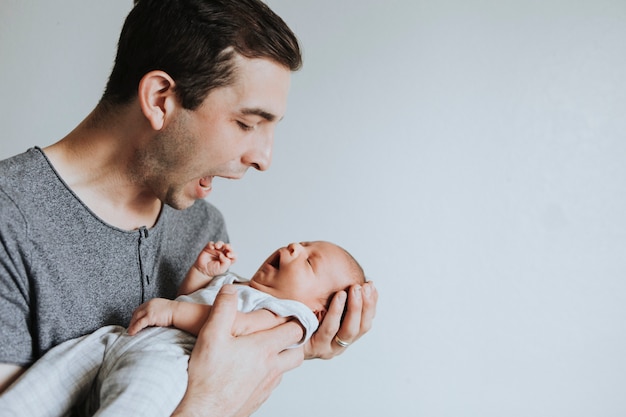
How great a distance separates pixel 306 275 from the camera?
1.55 m

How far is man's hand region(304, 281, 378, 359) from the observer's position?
5.08 feet

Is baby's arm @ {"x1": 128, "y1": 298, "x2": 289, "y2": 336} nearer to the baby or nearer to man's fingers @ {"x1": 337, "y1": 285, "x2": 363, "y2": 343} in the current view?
the baby

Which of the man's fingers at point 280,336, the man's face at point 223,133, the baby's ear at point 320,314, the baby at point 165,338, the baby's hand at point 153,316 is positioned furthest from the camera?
the baby's ear at point 320,314

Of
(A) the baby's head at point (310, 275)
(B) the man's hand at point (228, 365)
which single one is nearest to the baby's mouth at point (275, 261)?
(A) the baby's head at point (310, 275)

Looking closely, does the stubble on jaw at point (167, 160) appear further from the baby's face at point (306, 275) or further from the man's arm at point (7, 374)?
the man's arm at point (7, 374)

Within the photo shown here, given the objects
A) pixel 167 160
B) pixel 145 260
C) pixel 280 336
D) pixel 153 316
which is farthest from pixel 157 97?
pixel 280 336

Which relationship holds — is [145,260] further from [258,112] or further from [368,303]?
[368,303]

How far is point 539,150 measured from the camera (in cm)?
267

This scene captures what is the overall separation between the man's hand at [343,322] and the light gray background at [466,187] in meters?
1.09

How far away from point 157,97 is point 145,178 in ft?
0.67

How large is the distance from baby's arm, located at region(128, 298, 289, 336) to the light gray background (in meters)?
1.33

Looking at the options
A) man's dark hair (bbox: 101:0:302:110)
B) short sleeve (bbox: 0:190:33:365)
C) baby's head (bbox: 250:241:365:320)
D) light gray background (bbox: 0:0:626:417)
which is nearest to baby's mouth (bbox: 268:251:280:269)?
baby's head (bbox: 250:241:365:320)

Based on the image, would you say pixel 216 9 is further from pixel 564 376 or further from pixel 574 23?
pixel 564 376

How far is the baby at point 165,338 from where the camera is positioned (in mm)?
1164
